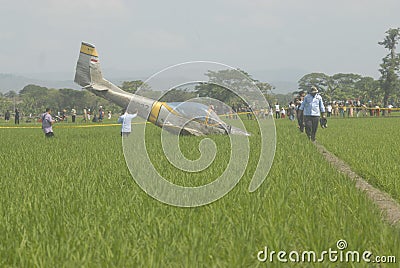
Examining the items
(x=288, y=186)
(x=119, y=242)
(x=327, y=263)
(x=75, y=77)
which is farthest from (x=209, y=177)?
(x=75, y=77)

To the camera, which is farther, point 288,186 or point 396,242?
point 288,186

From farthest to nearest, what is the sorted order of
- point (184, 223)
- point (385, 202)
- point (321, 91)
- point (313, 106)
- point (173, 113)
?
point (321, 91) → point (173, 113) → point (313, 106) → point (385, 202) → point (184, 223)

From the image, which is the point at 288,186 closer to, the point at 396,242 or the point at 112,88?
the point at 396,242

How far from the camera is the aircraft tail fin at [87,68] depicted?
17.6 meters

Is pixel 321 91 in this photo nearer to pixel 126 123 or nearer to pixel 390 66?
pixel 390 66

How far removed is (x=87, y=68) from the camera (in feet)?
58.1

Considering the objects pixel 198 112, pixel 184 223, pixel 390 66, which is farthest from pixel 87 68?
pixel 390 66

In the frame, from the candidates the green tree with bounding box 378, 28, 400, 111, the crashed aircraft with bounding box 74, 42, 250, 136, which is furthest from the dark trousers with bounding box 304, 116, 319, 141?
the green tree with bounding box 378, 28, 400, 111

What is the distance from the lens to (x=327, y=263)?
7.75 feet

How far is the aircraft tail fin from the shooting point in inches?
694

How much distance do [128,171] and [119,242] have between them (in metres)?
3.77

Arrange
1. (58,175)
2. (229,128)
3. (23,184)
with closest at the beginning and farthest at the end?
1. (23,184)
2. (58,175)
3. (229,128)

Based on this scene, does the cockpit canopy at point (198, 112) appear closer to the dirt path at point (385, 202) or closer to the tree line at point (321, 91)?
the dirt path at point (385, 202)

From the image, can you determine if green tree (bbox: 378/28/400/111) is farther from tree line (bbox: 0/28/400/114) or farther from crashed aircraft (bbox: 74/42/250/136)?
crashed aircraft (bbox: 74/42/250/136)
